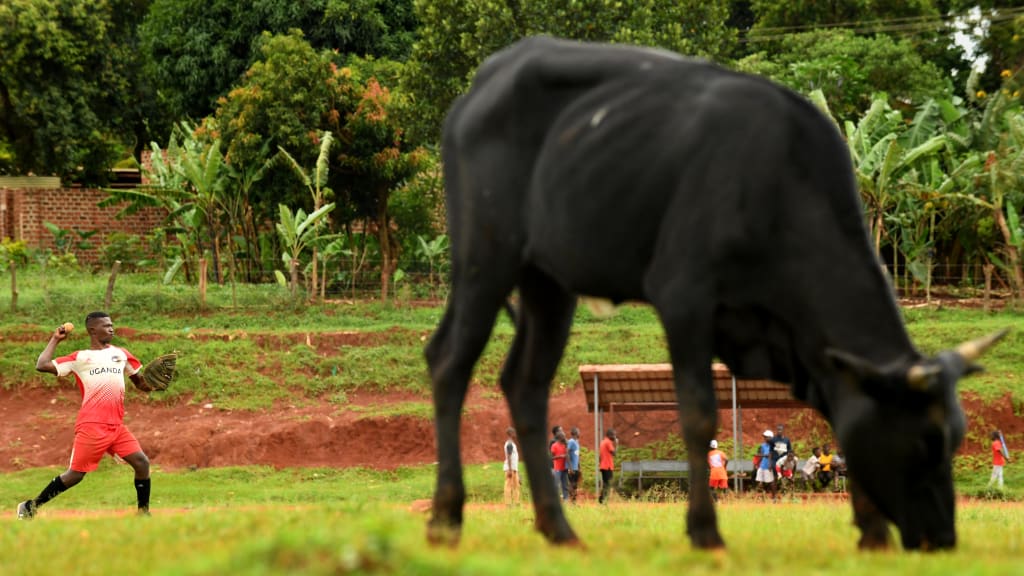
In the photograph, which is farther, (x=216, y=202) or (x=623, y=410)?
(x=216, y=202)

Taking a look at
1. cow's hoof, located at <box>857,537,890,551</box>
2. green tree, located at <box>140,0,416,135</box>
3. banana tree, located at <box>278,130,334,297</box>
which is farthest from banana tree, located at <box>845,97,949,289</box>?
cow's hoof, located at <box>857,537,890,551</box>

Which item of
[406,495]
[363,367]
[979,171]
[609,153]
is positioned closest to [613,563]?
[609,153]

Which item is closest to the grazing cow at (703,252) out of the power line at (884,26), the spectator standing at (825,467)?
the spectator standing at (825,467)

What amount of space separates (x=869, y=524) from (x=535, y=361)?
6.66 feet

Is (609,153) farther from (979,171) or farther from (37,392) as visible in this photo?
(979,171)

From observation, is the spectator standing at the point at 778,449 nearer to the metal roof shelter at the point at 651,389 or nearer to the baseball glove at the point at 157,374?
the metal roof shelter at the point at 651,389

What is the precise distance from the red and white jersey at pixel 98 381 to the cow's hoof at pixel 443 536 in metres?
Answer: 5.98

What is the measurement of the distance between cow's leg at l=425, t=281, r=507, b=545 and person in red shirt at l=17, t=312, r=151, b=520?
5407 mm

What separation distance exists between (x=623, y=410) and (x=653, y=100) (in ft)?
68.5

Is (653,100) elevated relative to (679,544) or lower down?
elevated

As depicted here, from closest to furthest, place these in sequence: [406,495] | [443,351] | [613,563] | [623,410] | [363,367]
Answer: [613,563] < [443,351] < [406,495] < [623,410] < [363,367]

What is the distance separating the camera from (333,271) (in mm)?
36312

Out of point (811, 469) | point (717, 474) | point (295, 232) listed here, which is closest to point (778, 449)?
point (811, 469)

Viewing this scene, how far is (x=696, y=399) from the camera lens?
670 centimetres
